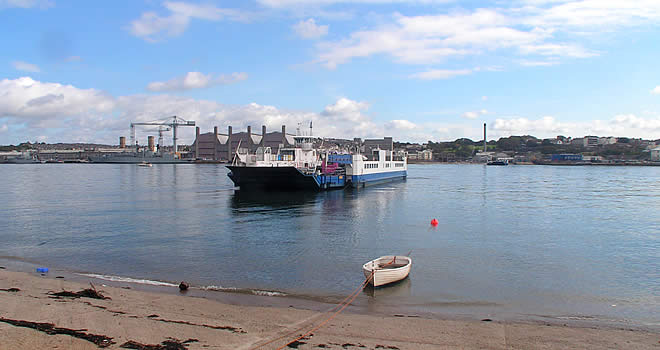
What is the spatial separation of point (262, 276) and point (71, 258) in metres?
8.47

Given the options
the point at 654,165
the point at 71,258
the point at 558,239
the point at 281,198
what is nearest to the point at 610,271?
the point at 558,239

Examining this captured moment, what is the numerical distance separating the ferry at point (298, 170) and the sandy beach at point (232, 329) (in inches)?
1342

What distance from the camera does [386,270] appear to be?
45.3 ft

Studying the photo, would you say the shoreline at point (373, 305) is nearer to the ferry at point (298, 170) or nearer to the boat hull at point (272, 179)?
the ferry at point (298, 170)

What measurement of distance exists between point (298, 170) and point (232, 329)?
37.0m

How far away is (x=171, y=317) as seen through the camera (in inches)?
396

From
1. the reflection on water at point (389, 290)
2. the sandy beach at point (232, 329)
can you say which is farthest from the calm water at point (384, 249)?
the sandy beach at point (232, 329)

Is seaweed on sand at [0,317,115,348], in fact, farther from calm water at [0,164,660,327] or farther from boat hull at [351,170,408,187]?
boat hull at [351,170,408,187]

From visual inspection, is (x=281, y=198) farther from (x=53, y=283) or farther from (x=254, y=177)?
(x=53, y=283)

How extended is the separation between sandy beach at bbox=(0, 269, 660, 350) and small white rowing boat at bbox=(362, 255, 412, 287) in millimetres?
2511

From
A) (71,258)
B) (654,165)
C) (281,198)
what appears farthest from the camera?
(654,165)

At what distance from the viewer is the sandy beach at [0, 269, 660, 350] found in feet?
26.8

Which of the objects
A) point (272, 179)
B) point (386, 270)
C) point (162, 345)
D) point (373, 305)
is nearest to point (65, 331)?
point (162, 345)

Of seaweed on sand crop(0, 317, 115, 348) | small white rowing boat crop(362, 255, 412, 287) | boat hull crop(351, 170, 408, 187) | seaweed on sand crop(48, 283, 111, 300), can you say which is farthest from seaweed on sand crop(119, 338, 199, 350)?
boat hull crop(351, 170, 408, 187)
